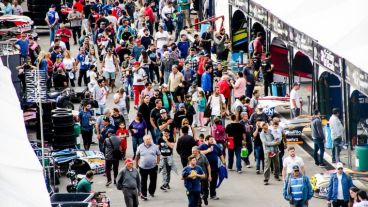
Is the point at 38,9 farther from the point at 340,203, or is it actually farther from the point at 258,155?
the point at 340,203

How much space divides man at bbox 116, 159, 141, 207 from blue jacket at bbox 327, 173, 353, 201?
3711 mm

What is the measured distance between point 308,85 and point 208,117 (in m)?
5.22

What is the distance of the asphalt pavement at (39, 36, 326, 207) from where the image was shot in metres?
27.6

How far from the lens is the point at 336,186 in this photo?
84.0 ft

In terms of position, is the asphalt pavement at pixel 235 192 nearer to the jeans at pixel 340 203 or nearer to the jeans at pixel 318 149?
the jeans at pixel 318 149

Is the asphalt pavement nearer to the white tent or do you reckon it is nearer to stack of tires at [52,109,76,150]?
stack of tires at [52,109,76,150]

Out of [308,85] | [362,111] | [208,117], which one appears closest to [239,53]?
[308,85]

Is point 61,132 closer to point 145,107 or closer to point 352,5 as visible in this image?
point 145,107

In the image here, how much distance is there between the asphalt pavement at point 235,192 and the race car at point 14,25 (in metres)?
13.1

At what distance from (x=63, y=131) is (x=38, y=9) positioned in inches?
806

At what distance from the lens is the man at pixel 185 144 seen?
2859cm

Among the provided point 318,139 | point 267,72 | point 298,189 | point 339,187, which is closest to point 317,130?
point 318,139

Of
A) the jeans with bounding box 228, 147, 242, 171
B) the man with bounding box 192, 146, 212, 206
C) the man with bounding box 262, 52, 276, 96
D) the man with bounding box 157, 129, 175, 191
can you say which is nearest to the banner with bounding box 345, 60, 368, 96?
the jeans with bounding box 228, 147, 242, 171

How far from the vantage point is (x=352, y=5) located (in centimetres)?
3312
